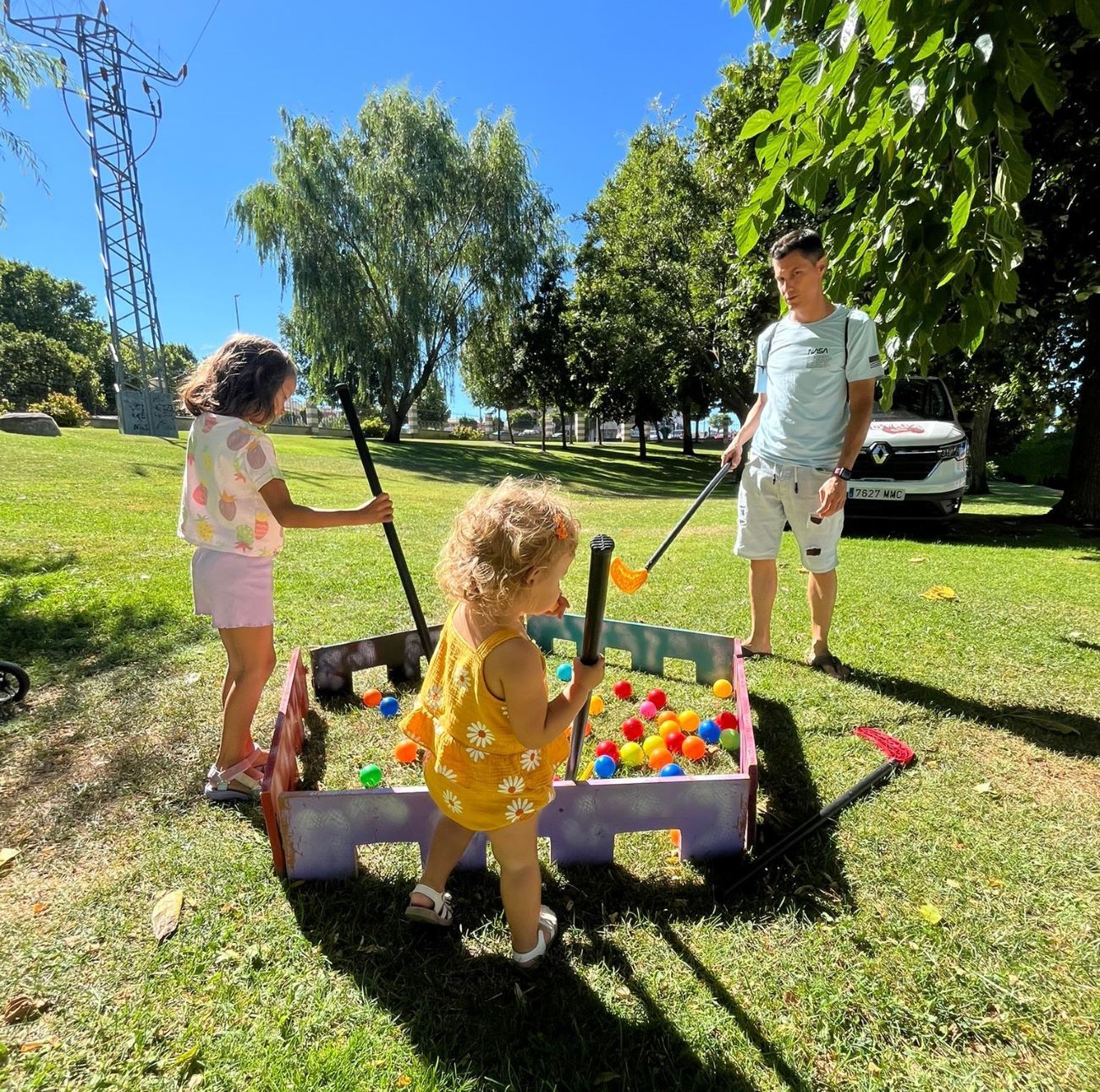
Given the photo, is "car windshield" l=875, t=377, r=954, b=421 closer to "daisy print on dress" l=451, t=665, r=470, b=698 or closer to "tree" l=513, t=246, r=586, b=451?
"daisy print on dress" l=451, t=665, r=470, b=698

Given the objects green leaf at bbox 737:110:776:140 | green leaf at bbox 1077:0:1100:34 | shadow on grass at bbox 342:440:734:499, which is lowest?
shadow on grass at bbox 342:440:734:499

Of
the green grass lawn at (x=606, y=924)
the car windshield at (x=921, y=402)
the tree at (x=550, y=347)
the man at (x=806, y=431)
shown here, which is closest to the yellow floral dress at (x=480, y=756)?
the green grass lawn at (x=606, y=924)

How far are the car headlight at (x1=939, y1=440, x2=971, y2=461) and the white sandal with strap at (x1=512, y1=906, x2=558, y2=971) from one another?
8246mm

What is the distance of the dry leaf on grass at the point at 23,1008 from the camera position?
1.73m

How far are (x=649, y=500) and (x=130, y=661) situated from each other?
12.1 metres

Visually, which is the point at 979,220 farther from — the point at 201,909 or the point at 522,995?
the point at 201,909

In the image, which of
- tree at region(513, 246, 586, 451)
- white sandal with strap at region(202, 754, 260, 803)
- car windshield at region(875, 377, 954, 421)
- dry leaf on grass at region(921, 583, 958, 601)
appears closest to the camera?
white sandal with strap at region(202, 754, 260, 803)

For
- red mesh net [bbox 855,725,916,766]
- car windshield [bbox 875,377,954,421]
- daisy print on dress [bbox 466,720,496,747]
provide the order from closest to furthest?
daisy print on dress [bbox 466,720,496,747], red mesh net [bbox 855,725,916,766], car windshield [bbox 875,377,954,421]

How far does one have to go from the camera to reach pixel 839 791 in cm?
269

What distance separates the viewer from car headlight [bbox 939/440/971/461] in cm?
834

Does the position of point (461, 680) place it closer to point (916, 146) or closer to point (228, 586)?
point (228, 586)

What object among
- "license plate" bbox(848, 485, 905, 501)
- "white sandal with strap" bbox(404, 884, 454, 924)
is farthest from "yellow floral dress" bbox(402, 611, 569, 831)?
"license plate" bbox(848, 485, 905, 501)

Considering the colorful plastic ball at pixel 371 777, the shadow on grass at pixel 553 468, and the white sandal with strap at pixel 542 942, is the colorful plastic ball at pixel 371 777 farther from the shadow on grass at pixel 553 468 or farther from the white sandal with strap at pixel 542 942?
the shadow on grass at pixel 553 468

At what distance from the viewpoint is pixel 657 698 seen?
347cm
